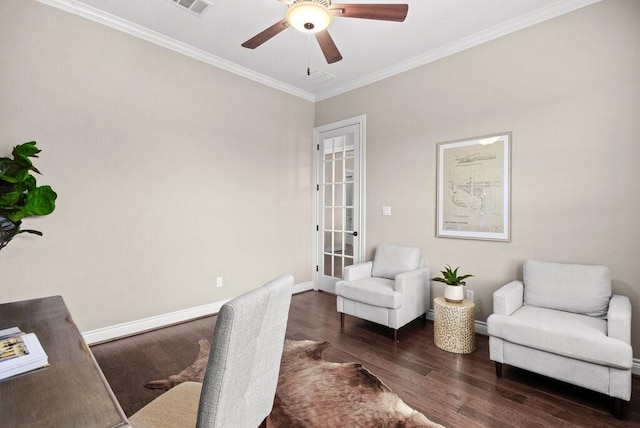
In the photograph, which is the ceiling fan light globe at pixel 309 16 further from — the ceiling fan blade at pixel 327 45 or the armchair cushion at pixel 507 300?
the armchair cushion at pixel 507 300

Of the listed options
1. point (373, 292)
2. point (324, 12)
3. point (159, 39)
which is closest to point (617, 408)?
point (373, 292)

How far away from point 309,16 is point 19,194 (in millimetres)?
2409

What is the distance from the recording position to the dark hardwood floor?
6.29 ft

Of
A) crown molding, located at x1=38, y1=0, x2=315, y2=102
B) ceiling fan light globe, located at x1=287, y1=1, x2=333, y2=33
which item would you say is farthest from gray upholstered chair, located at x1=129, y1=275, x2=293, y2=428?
crown molding, located at x1=38, y1=0, x2=315, y2=102

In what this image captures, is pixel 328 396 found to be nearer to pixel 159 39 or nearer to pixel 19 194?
pixel 19 194

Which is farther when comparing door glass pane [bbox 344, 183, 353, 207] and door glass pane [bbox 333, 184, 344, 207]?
door glass pane [bbox 333, 184, 344, 207]

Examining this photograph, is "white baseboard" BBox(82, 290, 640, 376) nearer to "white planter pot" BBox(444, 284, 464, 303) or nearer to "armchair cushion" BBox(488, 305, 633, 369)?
"white planter pot" BBox(444, 284, 464, 303)

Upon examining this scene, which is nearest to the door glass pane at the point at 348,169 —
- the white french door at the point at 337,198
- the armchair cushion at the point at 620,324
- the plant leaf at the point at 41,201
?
the white french door at the point at 337,198

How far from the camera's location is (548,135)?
108 inches

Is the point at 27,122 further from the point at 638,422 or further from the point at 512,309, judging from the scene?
the point at 638,422

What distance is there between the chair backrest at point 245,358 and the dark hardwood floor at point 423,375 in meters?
1.37

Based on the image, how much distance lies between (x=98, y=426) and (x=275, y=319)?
1.71ft

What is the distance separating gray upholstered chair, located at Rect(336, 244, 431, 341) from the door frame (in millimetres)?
509

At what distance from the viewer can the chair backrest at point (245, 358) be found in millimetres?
830
